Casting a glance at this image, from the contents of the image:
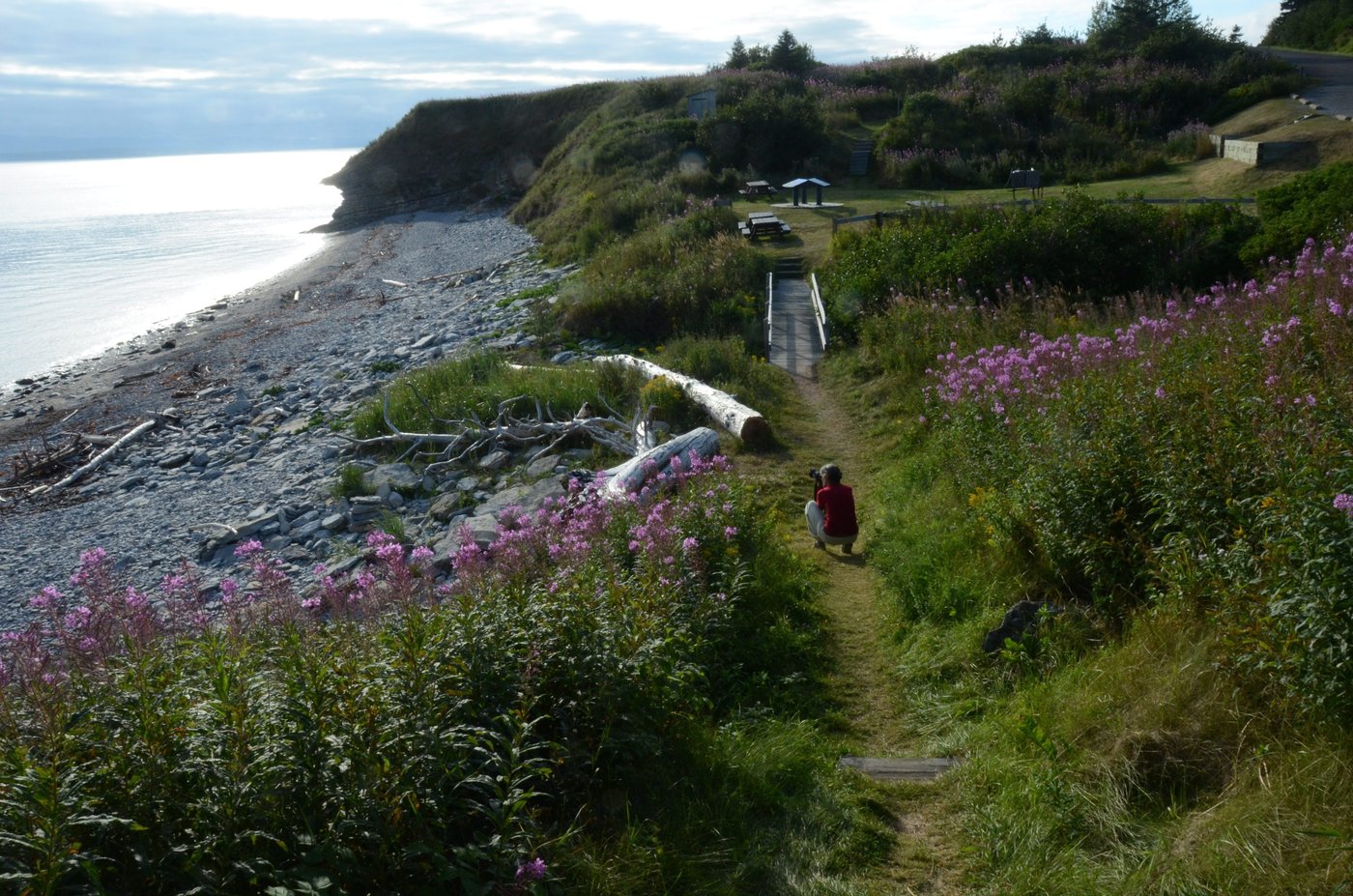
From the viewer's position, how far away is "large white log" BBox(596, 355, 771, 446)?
12.0 metres

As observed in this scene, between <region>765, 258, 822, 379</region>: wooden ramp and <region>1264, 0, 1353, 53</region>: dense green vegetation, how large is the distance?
36.8m

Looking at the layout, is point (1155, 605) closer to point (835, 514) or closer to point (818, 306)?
point (835, 514)

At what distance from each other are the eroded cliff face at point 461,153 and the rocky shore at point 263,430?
1991 centimetres

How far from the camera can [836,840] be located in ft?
15.2

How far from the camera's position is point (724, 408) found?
12.6 metres

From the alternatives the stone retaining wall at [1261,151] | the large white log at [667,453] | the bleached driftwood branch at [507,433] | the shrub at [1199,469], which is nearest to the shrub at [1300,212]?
the shrub at [1199,469]

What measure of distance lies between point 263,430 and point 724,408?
32.4ft

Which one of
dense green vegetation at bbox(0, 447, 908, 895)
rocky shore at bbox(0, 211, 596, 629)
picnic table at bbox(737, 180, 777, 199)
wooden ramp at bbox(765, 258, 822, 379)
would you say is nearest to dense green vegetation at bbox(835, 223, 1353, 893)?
dense green vegetation at bbox(0, 447, 908, 895)

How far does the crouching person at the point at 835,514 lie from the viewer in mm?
8836

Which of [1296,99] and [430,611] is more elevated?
[1296,99]

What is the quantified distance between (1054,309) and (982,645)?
8.37 metres

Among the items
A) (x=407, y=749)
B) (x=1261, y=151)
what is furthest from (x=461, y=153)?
(x=407, y=749)

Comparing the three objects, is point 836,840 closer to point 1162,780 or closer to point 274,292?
point 1162,780

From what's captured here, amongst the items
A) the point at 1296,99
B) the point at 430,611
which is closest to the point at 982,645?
the point at 430,611
